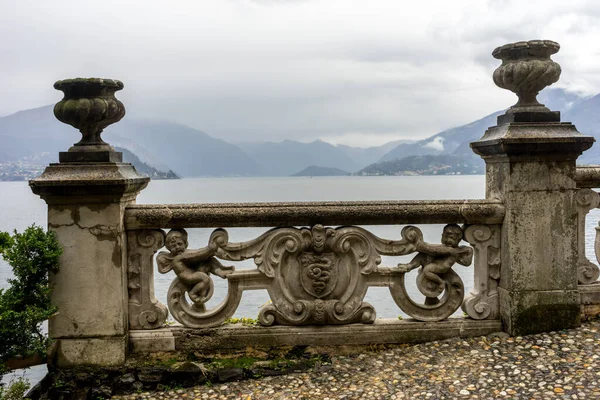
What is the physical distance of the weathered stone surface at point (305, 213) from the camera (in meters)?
4.93

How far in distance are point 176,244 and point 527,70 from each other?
355cm

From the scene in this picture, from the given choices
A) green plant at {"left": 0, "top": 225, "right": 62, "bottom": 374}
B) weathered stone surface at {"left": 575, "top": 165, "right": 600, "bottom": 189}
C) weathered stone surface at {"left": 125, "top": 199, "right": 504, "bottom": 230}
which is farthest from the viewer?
weathered stone surface at {"left": 575, "top": 165, "right": 600, "bottom": 189}

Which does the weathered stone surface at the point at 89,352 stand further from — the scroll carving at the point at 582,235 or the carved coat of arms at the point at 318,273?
the scroll carving at the point at 582,235

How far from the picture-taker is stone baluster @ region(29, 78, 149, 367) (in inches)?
189

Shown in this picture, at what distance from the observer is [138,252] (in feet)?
16.5

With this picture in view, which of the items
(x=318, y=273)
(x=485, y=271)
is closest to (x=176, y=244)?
(x=318, y=273)

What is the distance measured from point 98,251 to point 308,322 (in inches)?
77.3

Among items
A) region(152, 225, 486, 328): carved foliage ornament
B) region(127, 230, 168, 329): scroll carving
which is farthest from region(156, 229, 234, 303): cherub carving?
region(127, 230, 168, 329): scroll carving

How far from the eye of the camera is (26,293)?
4602 mm

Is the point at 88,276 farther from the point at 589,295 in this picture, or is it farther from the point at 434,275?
the point at 589,295

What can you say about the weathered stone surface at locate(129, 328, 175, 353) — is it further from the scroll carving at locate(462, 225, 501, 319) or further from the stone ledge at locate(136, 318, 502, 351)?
the scroll carving at locate(462, 225, 501, 319)

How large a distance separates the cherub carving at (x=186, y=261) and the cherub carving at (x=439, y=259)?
1753mm

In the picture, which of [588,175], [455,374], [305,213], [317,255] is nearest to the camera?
[455,374]

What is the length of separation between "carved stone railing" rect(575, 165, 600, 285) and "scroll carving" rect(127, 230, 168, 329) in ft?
13.1
